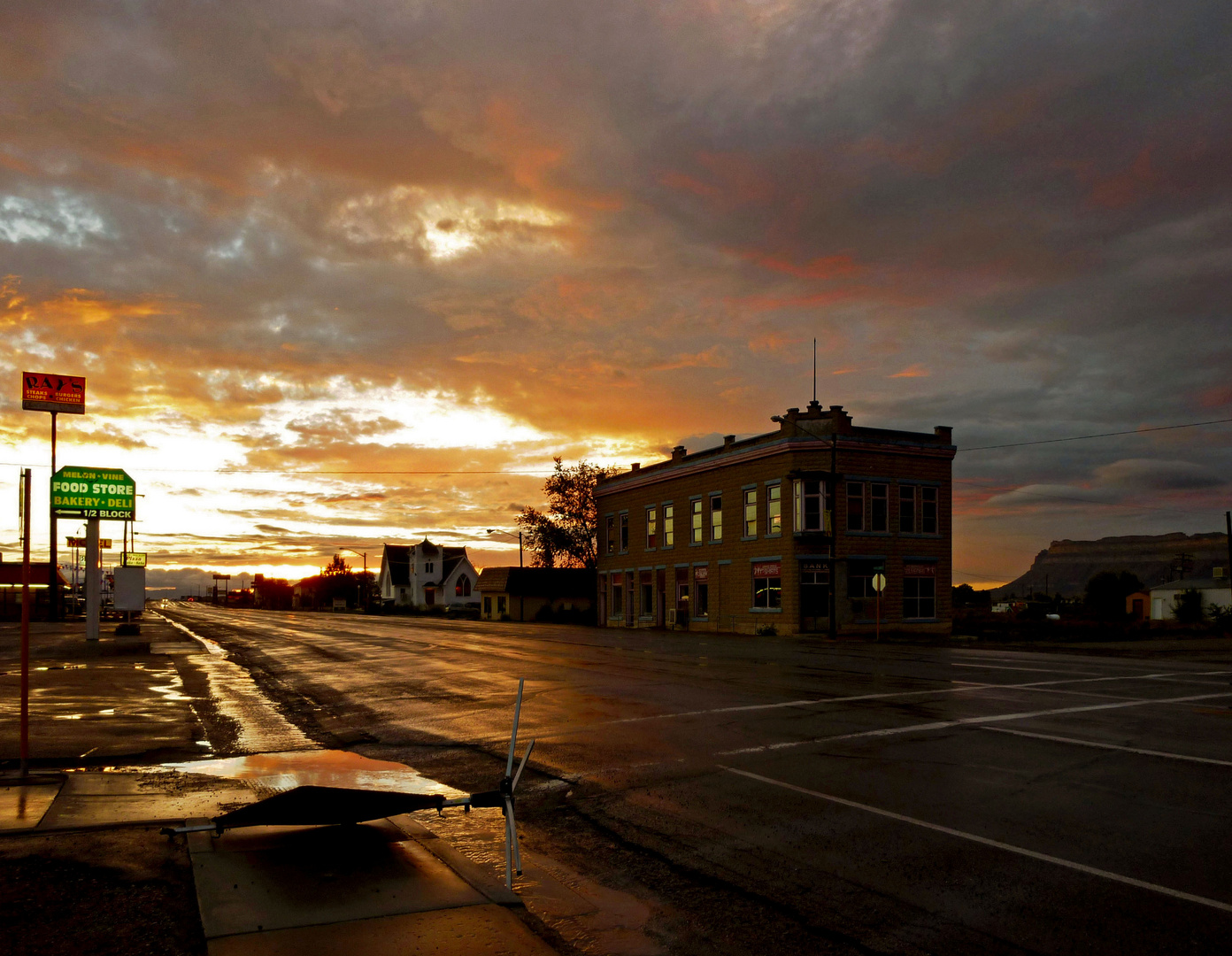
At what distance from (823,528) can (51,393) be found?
3774cm

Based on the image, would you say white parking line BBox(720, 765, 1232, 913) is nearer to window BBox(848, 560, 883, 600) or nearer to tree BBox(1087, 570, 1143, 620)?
window BBox(848, 560, 883, 600)

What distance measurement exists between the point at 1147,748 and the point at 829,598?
31693mm

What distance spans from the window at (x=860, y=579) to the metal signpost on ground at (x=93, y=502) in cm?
3049

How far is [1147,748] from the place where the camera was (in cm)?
1088

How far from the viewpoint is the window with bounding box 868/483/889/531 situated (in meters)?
45.6

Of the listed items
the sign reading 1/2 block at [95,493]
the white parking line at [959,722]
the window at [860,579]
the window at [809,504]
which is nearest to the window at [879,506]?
the window at [860,579]

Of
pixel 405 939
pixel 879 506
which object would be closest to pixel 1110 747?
pixel 405 939

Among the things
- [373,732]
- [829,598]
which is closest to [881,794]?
[373,732]

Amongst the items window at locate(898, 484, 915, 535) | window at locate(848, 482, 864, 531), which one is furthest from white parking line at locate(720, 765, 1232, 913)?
window at locate(898, 484, 915, 535)

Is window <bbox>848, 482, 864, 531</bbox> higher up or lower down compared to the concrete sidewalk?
higher up

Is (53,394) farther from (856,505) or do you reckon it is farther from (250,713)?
(856,505)

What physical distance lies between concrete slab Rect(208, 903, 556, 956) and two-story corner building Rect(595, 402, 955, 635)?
35.9m

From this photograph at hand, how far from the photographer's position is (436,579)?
119000 millimetres

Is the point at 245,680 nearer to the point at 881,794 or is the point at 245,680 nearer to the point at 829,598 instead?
the point at 881,794
